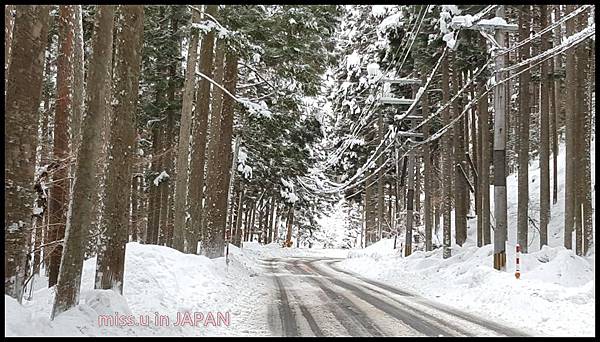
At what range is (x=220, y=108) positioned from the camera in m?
17.6

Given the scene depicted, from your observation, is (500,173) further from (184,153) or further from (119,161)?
(119,161)

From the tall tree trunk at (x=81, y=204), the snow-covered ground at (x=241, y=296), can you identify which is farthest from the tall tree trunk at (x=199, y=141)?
the tall tree trunk at (x=81, y=204)

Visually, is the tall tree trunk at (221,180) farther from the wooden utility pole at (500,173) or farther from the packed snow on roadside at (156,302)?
the wooden utility pole at (500,173)

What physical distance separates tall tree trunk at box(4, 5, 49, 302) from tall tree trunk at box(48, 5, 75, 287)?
398cm

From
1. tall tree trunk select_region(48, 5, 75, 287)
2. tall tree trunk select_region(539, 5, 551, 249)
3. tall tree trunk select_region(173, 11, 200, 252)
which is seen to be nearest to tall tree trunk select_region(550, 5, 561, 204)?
tall tree trunk select_region(539, 5, 551, 249)

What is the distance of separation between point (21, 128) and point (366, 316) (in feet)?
22.8

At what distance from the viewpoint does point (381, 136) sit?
34.4m

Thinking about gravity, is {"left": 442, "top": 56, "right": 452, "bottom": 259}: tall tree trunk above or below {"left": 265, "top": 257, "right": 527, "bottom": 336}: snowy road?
above

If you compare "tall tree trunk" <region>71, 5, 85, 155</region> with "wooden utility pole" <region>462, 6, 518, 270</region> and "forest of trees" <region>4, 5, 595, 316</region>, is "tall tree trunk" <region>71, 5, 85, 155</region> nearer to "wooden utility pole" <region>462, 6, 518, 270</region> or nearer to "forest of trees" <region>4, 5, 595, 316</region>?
"forest of trees" <region>4, 5, 595, 316</region>

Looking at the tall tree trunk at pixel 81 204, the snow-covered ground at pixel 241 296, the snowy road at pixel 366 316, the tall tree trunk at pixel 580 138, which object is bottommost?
the snowy road at pixel 366 316

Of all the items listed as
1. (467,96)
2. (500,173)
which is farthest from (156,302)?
(467,96)

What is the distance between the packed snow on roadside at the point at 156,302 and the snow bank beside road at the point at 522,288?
15.8 ft

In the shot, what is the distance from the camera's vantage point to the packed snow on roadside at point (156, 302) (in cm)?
642

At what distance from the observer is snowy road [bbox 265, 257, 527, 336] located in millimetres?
8570
